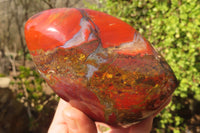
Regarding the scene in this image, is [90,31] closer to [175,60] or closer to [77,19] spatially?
[77,19]

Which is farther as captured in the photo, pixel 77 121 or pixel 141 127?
pixel 141 127

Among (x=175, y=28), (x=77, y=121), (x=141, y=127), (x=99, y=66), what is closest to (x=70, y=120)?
(x=77, y=121)

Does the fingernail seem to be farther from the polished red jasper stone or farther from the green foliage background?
the green foliage background

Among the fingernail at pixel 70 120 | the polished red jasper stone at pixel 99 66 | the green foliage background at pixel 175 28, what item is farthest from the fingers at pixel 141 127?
the green foliage background at pixel 175 28

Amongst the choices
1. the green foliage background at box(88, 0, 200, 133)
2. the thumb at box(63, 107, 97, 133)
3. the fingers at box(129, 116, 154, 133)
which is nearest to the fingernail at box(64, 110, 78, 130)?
the thumb at box(63, 107, 97, 133)

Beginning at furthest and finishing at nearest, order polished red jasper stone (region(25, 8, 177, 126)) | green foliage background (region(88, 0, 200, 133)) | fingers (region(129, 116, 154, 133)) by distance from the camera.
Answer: green foliage background (region(88, 0, 200, 133)) < fingers (region(129, 116, 154, 133)) < polished red jasper stone (region(25, 8, 177, 126))

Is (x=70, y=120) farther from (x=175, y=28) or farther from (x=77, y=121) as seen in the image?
(x=175, y=28)
